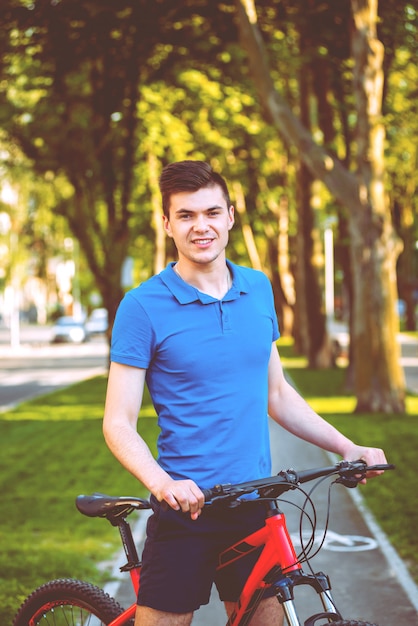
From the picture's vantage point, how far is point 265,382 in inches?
140

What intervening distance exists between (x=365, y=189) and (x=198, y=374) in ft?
48.7

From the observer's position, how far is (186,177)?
11.5ft

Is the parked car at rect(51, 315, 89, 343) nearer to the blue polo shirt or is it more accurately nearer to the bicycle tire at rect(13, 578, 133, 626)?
the bicycle tire at rect(13, 578, 133, 626)

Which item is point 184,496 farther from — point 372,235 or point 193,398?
point 372,235

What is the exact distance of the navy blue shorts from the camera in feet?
11.3

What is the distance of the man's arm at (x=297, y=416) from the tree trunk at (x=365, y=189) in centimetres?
1431

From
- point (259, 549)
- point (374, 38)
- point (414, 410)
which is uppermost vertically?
point (374, 38)

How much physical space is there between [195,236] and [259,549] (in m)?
0.89

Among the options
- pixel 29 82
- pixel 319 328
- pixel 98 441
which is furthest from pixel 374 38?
pixel 319 328

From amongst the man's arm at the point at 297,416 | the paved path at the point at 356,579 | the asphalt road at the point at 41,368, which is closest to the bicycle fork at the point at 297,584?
the man's arm at the point at 297,416

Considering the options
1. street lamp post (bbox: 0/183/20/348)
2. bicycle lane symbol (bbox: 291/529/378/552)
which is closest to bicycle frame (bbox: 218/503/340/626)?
bicycle lane symbol (bbox: 291/529/378/552)

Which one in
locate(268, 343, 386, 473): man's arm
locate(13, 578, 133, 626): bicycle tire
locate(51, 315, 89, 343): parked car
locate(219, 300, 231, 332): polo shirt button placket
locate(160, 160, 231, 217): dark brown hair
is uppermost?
locate(160, 160, 231, 217): dark brown hair

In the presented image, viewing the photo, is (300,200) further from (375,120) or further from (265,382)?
(265,382)

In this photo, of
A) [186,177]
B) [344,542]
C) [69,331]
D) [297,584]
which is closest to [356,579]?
[344,542]
